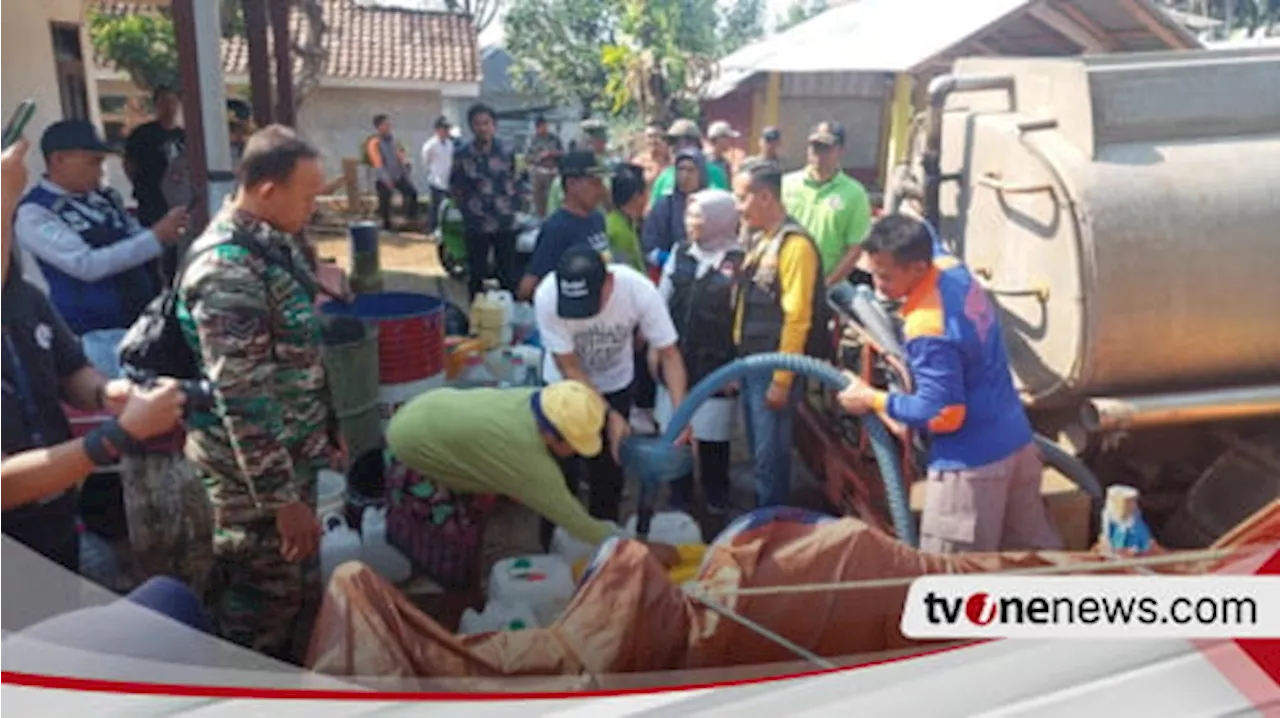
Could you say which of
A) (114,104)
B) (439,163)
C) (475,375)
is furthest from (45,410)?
(114,104)

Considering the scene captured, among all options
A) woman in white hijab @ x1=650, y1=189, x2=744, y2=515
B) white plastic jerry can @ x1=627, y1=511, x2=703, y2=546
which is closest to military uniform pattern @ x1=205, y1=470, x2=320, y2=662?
white plastic jerry can @ x1=627, y1=511, x2=703, y2=546

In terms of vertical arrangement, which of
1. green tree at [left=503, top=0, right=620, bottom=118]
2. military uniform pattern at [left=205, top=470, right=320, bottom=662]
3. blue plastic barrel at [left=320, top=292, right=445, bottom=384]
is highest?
green tree at [left=503, top=0, right=620, bottom=118]

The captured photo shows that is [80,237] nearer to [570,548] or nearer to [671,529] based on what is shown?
[570,548]

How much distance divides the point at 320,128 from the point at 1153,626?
59.6 feet

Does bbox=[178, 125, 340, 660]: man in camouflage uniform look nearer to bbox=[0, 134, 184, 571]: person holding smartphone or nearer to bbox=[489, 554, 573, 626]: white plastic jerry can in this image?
bbox=[0, 134, 184, 571]: person holding smartphone

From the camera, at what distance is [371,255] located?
5.79 metres

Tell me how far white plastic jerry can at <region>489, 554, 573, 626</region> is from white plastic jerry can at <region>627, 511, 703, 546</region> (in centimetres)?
40

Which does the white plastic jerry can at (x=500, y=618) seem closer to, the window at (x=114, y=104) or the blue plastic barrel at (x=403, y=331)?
the blue plastic barrel at (x=403, y=331)

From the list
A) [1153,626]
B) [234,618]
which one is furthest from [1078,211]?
[234,618]

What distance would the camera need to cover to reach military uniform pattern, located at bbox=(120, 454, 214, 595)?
3279 millimetres

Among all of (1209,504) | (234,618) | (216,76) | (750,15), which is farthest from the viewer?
(750,15)

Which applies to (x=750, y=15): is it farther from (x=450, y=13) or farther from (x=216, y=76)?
(x=216, y=76)

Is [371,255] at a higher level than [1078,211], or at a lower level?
lower

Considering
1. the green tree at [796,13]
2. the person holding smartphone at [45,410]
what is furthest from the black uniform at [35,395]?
the green tree at [796,13]
